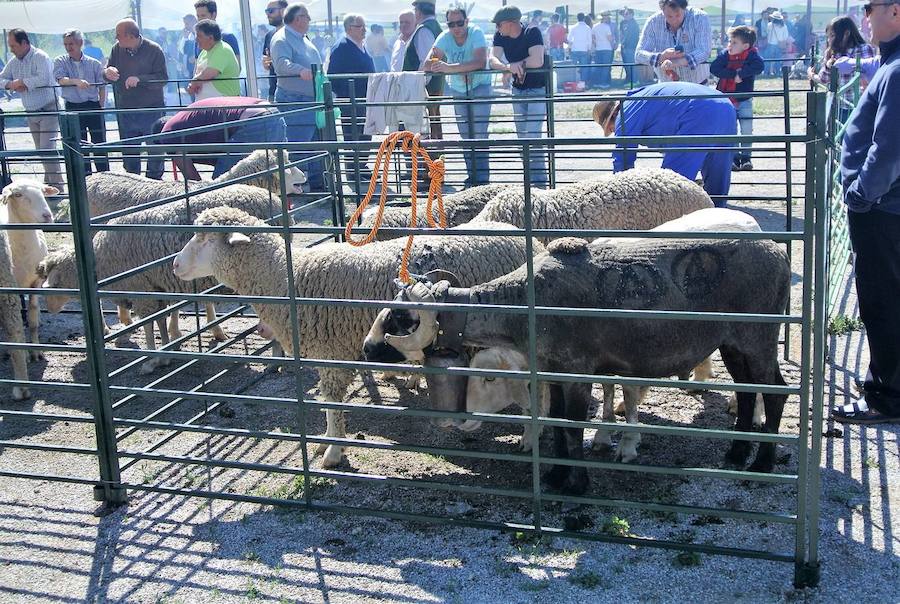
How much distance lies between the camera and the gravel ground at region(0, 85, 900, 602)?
4109 millimetres

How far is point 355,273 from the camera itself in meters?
5.68

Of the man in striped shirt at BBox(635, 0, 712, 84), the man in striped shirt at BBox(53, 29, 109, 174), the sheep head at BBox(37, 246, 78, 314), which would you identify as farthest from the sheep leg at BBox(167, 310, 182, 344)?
the man in striped shirt at BBox(53, 29, 109, 174)

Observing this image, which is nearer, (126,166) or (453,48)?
Result: (453,48)

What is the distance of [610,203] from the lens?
276 inches

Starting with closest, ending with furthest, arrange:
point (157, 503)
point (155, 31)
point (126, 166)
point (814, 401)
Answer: point (814, 401) → point (157, 503) → point (126, 166) → point (155, 31)

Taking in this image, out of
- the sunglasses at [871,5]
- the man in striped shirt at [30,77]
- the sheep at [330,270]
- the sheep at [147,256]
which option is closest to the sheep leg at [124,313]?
the sheep at [147,256]

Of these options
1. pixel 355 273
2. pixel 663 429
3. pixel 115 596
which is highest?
pixel 355 273

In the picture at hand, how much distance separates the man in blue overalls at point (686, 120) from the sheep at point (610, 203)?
510 millimetres

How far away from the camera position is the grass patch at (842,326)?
23.1ft

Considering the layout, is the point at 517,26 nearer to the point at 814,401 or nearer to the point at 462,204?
the point at 462,204

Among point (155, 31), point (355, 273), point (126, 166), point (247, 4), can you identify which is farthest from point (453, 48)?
point (155, 31)

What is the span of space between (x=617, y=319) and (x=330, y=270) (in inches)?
74.4

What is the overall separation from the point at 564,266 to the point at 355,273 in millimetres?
1494

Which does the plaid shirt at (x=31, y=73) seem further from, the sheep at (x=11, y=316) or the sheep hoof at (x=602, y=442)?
the sheep hoof at (x=602, y=442)
